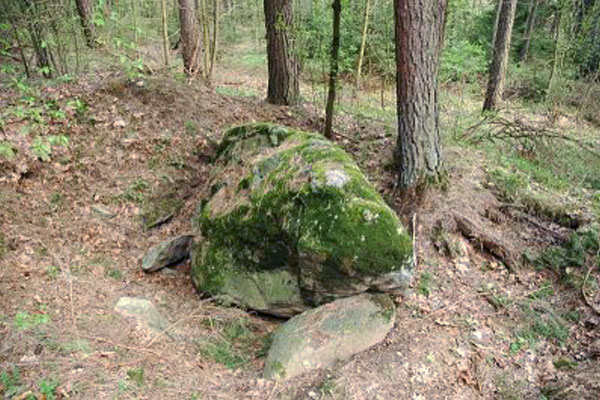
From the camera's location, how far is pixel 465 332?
4035 mm

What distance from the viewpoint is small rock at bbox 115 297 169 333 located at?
13.1 ft

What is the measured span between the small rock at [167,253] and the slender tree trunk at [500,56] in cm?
842

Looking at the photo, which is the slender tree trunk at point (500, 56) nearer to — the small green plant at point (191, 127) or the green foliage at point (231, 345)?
the small green plant at point (191, 127)

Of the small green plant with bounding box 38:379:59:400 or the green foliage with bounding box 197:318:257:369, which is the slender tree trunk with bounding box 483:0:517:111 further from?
the small green plant with bounding box 38:379:59:400

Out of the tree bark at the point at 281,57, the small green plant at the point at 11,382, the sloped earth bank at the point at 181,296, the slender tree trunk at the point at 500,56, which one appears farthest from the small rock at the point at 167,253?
the slender tree trunk at the point at 500,56

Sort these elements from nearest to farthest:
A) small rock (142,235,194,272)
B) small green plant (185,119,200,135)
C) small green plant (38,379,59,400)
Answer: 1. small green plant (38,379,59,400)
2. small rock (142,235,194,272)
3. small green plant (185,119,200,135)

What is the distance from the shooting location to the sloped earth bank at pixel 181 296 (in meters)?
3.41

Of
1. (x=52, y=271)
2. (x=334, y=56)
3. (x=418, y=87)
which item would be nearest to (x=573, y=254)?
(x=418, y=87)

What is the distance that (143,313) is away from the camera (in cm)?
409

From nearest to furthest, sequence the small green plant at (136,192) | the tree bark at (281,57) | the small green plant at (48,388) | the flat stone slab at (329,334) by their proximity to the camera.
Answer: the small green plant at (48,388)
the flat stone slab at (329,334)
the small green plant at (136,192)
the tree bark at (281,57)

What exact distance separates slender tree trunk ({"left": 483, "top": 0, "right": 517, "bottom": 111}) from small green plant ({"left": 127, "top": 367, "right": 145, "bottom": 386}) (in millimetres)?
9932

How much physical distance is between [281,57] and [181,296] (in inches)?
185

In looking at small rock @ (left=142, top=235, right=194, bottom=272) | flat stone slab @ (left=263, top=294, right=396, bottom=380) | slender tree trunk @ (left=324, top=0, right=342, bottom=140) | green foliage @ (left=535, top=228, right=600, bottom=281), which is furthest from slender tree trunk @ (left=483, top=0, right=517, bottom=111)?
small rock @ (left=142, top=235, right=194, bottom=272)

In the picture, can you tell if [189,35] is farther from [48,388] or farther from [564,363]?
[564,363]
